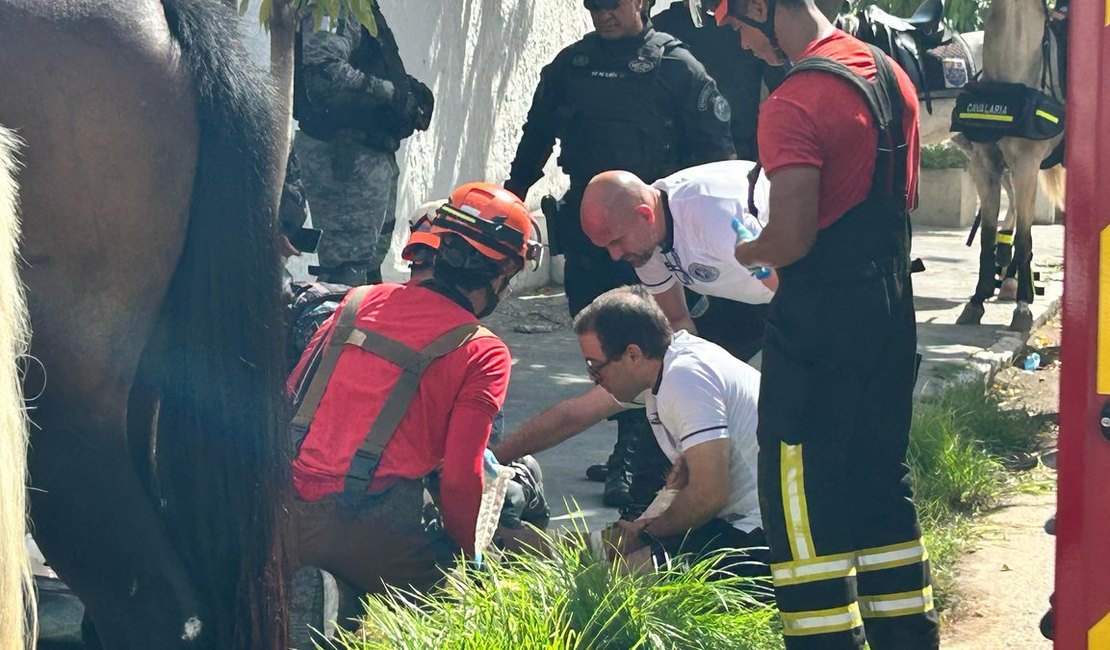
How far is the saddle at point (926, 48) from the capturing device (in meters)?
9.57

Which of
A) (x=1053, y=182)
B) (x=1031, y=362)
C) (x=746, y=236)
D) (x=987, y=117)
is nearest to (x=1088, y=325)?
(x=746, y=236)

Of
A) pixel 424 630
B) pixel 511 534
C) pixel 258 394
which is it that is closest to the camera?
pixel 258 394

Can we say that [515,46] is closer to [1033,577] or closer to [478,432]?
[1033,577]

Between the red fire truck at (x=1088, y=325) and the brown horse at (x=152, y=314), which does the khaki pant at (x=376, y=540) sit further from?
the red fire truck at (x=1088, y=325)

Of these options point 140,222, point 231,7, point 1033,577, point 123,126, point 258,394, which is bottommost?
point 1033,577

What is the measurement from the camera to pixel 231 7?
3213mm

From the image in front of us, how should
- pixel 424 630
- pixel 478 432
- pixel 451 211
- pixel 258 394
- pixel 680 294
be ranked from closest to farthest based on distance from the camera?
pixel 258 394, pixel 424 630, pixel 478 432, pixel 451 211, pixel 680 294

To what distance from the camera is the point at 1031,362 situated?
8.60m

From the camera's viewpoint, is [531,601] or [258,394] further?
[531,601]

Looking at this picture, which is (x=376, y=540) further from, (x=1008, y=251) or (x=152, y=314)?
(x=1008, y=251)

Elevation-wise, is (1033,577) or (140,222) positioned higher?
(140,222)

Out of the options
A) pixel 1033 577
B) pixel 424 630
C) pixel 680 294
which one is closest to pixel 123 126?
pixel 424 630

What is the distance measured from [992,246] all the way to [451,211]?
6446 millimetres

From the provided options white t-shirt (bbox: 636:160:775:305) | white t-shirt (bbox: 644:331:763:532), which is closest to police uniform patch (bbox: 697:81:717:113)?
white t-shirt (bbox: 636:160:775:305)
